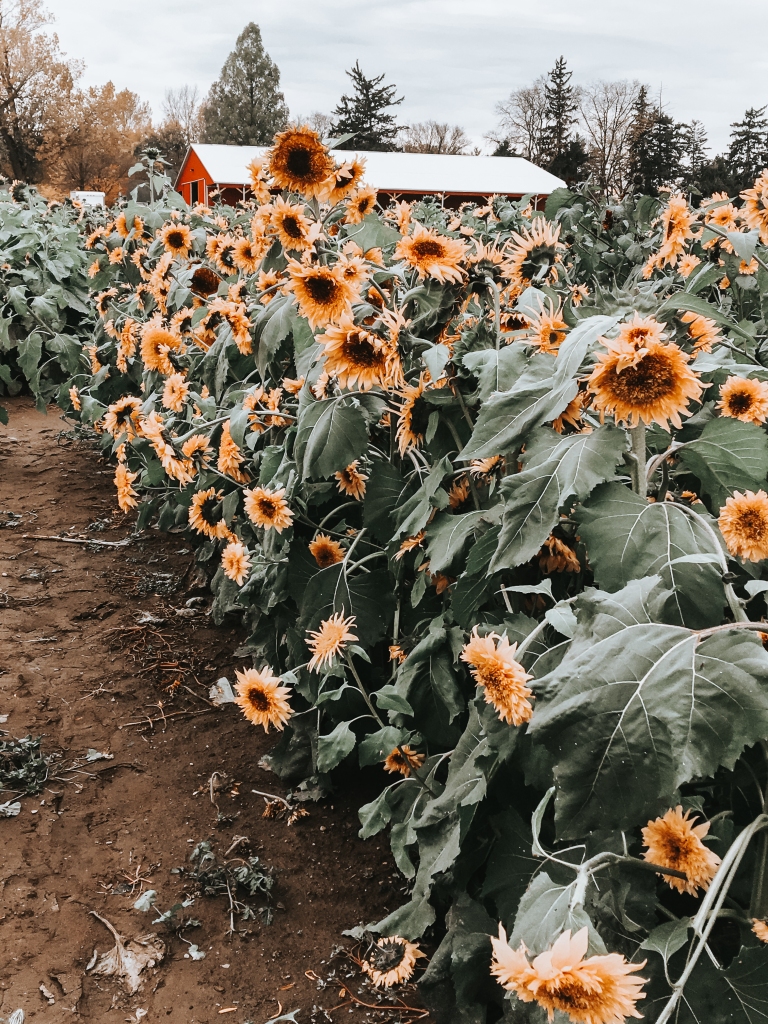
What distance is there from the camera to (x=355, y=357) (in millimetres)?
1986

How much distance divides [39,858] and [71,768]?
470mm

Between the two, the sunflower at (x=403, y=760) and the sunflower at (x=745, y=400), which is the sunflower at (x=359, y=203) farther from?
the sunflower at (x=403, y=760)

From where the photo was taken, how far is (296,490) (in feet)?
8.61

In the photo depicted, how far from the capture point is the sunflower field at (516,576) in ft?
3.84

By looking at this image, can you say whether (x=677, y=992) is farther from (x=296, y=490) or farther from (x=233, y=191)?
(x=233, y=191)

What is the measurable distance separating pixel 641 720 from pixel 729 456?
2.16 ft

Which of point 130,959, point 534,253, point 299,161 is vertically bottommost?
point 130,959

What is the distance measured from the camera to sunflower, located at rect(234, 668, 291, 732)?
2.29 m

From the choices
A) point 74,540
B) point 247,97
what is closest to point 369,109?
point 247,97

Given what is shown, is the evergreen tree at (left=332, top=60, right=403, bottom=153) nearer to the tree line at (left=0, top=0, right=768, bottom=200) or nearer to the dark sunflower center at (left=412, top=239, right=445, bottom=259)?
the tree line at (left=0, top=0, right=768, bottom=200)

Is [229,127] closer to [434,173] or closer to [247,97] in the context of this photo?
[247,97]

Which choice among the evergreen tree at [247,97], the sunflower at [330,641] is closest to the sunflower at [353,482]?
the sunflower at [330,641]

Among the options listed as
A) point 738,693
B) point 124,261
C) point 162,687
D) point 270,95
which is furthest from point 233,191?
point 270,95

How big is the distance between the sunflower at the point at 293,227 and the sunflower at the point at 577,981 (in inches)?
74.1
